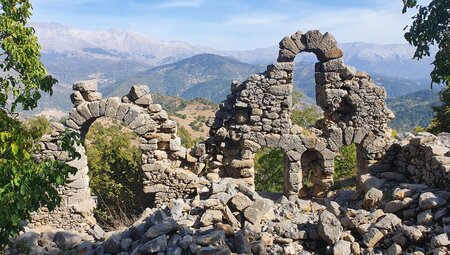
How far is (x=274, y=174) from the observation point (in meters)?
20.0

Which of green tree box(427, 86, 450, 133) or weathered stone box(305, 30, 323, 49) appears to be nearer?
weathered stone box(305, 30, 323, 49)

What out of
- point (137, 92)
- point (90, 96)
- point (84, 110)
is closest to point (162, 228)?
point (137, 92)

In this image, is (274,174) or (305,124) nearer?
(274,174)

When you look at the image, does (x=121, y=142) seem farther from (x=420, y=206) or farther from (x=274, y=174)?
(x=420, y=206)

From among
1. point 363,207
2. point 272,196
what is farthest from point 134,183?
point 363,207

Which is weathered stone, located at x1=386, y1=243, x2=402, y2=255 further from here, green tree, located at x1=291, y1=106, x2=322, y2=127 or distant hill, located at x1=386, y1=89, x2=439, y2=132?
distant hill, located at x1=386, y1=89, x2=439, y2=132

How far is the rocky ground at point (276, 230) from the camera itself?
7.11 metres

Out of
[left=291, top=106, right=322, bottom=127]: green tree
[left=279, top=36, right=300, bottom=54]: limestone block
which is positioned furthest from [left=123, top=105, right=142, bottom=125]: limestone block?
[left=291, top=106, right=322, bottom=127]: green tree

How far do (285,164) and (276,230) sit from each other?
4.83 metres

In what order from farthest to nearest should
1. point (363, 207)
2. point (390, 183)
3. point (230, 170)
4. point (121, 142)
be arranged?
point (121, 142)
point (230, 170)
point (390, 183)
point (363, 207)

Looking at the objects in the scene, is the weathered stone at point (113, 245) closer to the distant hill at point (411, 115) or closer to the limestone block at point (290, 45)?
the limestone block at point (290, 45)

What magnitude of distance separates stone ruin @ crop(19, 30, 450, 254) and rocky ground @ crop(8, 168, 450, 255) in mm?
32

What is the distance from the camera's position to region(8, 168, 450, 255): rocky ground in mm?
7105

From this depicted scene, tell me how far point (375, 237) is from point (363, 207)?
1.95m
